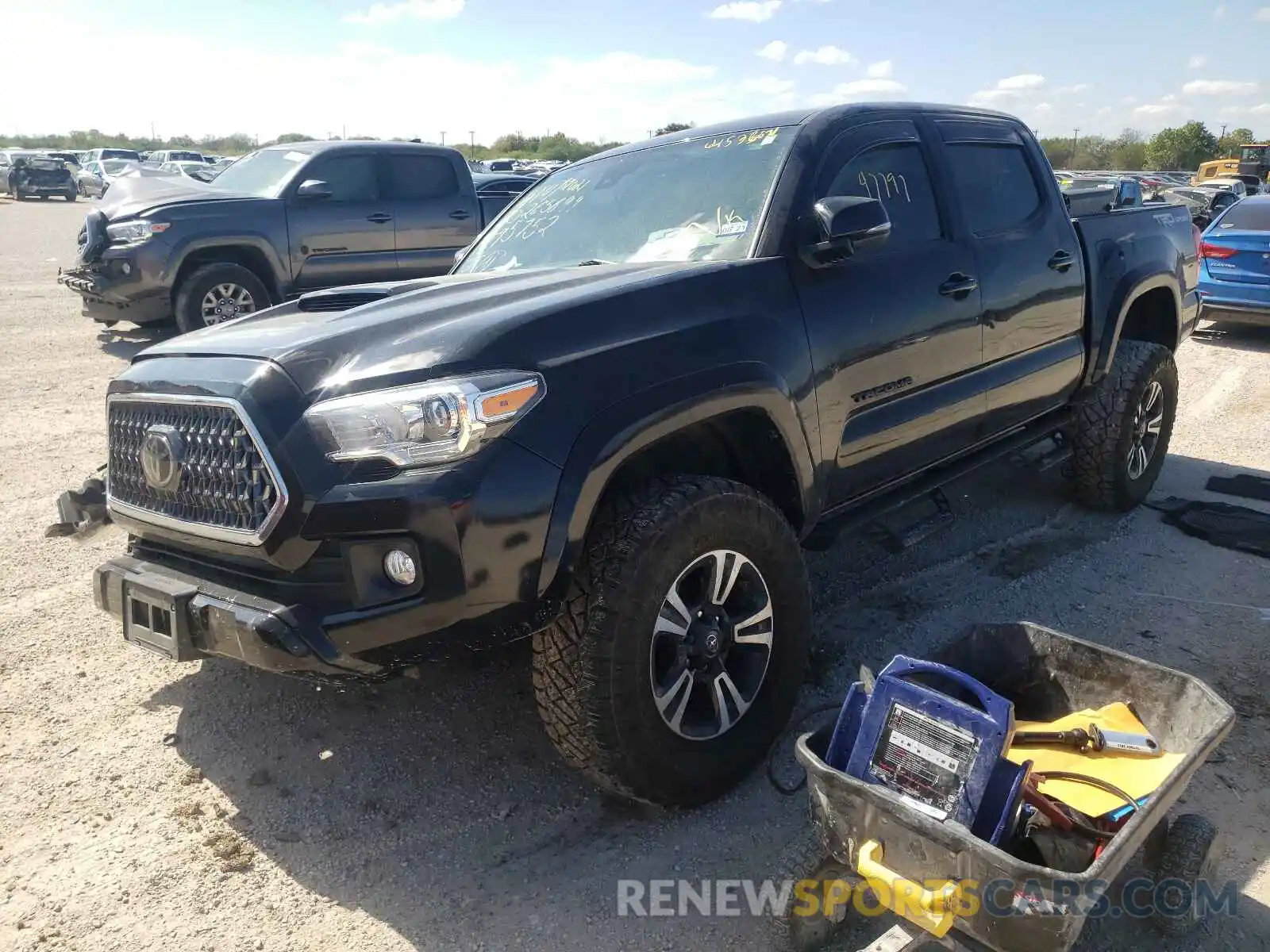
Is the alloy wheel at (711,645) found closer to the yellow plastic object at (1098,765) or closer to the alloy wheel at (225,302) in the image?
the yellow plastic object at (1098,765)

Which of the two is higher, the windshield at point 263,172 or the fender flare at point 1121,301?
the windshield at point 263,172

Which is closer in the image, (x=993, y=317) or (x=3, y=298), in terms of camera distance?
(x=993, y=317)

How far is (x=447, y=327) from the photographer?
257cm

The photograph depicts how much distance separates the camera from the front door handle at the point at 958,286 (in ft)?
12.3

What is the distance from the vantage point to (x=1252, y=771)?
3.04m

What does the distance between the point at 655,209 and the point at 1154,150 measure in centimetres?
7165

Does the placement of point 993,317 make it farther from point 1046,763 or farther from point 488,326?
point 488,326

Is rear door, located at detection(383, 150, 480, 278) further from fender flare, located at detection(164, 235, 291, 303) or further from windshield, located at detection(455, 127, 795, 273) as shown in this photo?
windshield, located at detection(455, 127, 795, 273)

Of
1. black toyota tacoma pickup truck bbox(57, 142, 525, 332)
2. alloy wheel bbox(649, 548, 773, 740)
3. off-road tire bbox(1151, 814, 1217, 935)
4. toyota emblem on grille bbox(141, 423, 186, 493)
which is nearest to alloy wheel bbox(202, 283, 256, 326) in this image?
black toyota tacoma pickup truck bbox(57, 142, 525, 332)

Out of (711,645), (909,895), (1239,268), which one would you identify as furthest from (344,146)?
(1239,268)

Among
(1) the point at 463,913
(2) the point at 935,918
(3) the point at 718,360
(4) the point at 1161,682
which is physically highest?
(3) the point at 718,360

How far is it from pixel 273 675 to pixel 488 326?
1.87m

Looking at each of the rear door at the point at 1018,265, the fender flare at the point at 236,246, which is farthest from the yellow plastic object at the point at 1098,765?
the fender flare at the point at 236,246

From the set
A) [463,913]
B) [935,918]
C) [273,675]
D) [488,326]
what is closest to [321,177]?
[273,675]
